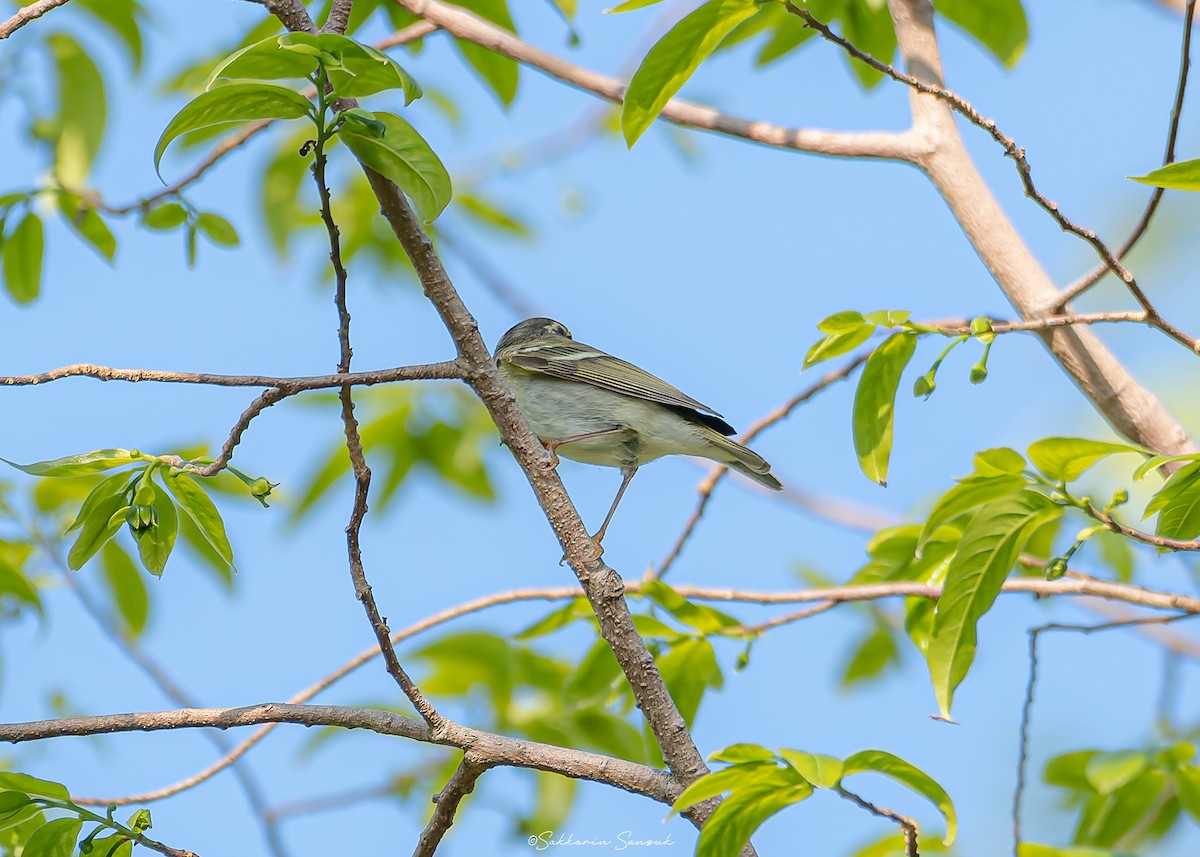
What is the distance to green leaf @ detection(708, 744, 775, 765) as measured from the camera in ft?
7.52

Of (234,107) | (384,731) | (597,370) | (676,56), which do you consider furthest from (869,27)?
(384,731)

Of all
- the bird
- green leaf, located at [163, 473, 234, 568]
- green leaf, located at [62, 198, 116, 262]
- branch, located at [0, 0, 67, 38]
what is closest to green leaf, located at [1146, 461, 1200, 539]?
green leaf, located at [163, 473, 234, 568]

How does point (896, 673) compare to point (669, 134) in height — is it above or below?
below

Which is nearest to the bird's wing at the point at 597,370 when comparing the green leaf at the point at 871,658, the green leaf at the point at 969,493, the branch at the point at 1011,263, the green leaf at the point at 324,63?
the green leaf at the point at 871,658

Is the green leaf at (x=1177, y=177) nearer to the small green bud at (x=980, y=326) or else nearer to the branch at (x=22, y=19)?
the small green bud at (x=980, y=326)

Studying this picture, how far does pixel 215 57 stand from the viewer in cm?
520

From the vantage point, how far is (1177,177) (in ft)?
7.36

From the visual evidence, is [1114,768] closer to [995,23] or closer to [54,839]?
[995,23]

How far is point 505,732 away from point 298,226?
3.38m

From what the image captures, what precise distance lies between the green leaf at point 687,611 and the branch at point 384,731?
92 cm

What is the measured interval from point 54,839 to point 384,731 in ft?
2.46

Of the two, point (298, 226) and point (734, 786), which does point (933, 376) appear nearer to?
point (734, 786)

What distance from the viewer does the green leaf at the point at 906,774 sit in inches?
90.0

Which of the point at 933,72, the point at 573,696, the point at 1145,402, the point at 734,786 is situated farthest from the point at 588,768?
the point at 933,72
